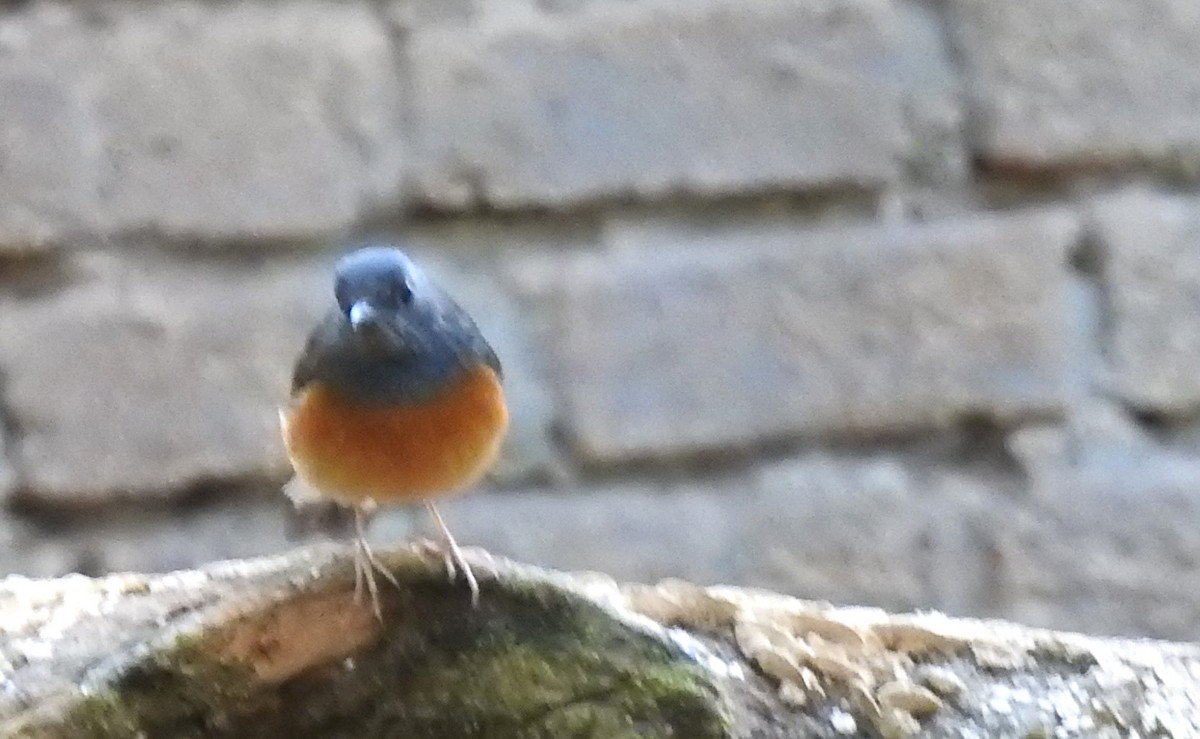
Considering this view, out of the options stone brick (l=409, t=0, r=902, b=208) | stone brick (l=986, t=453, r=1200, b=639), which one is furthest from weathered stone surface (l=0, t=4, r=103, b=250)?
stone brick (l=986, t=453, r=1200, b=639)

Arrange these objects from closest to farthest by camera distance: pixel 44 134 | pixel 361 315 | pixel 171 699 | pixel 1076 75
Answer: pixel 171 699 → pixel 361 315 → pixel 44 134 → pixel 1076 75

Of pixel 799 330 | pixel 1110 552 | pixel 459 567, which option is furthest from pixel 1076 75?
pixel 459 567

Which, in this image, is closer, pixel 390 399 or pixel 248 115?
pixel 390 399

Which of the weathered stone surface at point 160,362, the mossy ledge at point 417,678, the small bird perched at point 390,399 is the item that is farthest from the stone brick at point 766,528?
the mossy ledge at point 417,678

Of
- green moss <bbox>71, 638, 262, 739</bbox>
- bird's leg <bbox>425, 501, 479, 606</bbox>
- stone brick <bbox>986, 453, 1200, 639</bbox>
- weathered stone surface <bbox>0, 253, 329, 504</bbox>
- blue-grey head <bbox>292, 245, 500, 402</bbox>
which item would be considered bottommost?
stone brick <bbox>986, 453, 1200, 639</bbox>

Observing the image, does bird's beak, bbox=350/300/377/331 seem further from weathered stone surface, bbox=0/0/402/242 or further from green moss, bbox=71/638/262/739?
weathered stone surface, bbox=0/0/402/242

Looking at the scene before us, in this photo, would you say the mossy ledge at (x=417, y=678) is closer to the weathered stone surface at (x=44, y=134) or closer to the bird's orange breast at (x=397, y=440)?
the bird's orange breast at (x=397, y=440)

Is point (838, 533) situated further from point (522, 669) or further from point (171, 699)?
point (171, 699)
